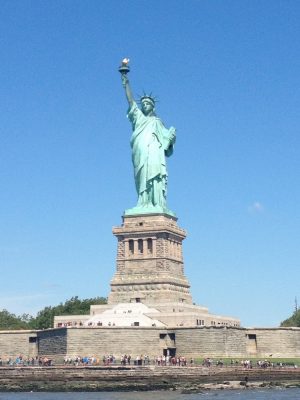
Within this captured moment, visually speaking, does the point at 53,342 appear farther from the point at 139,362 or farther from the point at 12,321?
the point at 12,321

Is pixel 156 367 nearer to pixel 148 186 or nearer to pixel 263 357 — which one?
pixel 263 357

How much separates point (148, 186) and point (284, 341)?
59.8 ft

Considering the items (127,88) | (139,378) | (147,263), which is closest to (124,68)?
(127,88)

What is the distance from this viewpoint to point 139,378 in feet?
179

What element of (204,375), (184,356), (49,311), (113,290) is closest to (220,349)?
(184,356)

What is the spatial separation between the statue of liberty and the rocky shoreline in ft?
70.8

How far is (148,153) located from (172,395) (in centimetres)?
3142

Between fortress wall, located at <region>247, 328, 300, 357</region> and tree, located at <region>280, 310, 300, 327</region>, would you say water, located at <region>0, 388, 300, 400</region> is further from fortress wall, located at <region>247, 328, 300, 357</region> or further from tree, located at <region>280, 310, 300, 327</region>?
tree, located at <region>280, 310, 300, 327</region>

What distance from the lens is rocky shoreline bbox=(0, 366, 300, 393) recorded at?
53.6 meters

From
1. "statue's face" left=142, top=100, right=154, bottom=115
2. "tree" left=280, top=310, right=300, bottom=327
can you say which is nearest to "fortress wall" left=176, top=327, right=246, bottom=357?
"statue's face" left=142, top=100, right=154, bottom=115

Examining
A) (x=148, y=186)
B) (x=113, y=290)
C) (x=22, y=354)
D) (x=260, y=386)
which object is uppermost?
(x=148, y=186)

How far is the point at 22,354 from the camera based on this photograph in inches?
2670

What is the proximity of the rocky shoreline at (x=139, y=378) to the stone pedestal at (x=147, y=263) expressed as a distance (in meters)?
16.0

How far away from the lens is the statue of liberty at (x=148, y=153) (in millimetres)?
76125
